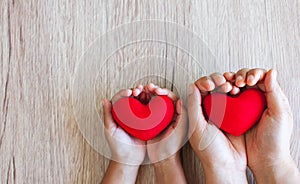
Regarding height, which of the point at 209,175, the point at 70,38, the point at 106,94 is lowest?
the point at 209,175

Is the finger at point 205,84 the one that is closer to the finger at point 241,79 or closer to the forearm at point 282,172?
the finger at point 241,79

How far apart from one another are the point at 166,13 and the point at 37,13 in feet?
0.86

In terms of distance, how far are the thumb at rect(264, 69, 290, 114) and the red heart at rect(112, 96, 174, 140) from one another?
0.58ft

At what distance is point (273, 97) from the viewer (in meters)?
0.74

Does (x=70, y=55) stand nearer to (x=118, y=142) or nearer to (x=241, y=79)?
(x=118, y=142)

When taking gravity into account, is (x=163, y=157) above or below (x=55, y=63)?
below

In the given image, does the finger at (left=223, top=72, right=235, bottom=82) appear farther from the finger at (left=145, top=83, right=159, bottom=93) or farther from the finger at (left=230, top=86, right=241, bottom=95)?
the finger at (left=145, top=83, right=159, bottom=93)

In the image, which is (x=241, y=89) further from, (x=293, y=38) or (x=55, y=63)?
(x=55, y=63)

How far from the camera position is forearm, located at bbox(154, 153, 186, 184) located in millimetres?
771

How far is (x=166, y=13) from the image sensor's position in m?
0.84

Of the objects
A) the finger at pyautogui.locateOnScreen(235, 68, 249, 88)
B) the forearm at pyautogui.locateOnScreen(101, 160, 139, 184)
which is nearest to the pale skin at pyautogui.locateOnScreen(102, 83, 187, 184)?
the forearm at pyautogui.locateOnScreen(101, 160, 139, 184)

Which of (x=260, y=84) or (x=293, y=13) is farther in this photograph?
(x=293, y=13)

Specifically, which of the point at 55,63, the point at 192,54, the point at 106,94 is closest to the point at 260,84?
the point at 192,54

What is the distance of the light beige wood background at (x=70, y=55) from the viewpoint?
2.63ft
